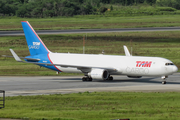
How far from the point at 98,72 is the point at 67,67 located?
6.04 meters

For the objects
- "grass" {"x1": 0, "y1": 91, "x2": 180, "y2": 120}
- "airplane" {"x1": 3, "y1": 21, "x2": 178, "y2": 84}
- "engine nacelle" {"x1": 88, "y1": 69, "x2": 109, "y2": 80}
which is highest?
"grass" {"x1": 0, "y1": 91, "x2": 180, "y2": 120}

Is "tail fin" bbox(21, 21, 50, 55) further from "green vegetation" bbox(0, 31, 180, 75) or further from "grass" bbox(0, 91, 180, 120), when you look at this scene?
"grass" bbox(0, 91, 180, 120)

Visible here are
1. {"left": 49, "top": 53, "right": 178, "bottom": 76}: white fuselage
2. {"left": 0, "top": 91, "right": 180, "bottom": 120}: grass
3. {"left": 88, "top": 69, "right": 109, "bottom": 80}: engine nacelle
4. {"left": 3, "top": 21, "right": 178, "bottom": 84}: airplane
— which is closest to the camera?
{"left": 0, "top": 91, "right": 180, "bottom": 120}: grass

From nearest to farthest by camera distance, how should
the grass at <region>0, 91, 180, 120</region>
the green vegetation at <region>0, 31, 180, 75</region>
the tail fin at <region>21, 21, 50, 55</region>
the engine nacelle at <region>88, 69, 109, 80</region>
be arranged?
1. the grass at <region>0, 91, 180, 120</region>
2. the engine nacelle at <region>88, 69, 109, 80</region>
3. the tail fin at <region>21, 21, 50, 55</region>
4. the green vegetation at <region>0, 31, 180, 75</region>

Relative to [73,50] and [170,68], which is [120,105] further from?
[73,50]

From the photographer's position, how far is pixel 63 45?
93062mm

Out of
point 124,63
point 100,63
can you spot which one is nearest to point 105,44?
point 100,63

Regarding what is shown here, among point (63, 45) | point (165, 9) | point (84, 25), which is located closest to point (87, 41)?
point (63, 45)

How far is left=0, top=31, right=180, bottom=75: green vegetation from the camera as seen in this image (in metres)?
77.3

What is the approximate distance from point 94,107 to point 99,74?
72.5 feet

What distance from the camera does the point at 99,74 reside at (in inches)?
1981

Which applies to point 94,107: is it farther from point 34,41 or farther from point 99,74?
point 34,41

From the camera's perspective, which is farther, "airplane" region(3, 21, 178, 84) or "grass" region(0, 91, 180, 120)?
"airplane" region(3, 21, 178, 84)

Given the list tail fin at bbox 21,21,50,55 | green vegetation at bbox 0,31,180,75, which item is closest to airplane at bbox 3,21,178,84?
tail fin at bbox 21,21,50,55
